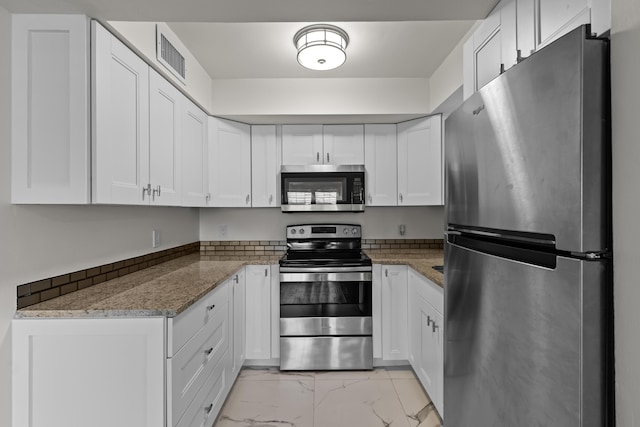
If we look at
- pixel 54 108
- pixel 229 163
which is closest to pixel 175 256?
pixel 229 163

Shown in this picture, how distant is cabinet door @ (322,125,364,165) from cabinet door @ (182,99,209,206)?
1035 millimetres

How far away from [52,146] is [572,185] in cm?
175

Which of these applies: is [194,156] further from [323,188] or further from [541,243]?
[541,243]

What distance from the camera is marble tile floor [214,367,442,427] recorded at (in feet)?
7.25

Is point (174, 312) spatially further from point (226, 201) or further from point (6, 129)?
point (226, 201)

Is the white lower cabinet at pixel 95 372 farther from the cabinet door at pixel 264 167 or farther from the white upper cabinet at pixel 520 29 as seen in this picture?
the cabinet door at pixel 264 167

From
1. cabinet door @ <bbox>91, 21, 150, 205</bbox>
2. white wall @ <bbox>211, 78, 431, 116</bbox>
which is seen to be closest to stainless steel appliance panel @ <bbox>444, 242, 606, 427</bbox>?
cabinet door @ <bbox>91, 21, 150, 205</bbox>

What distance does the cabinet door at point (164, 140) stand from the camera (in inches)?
77.7

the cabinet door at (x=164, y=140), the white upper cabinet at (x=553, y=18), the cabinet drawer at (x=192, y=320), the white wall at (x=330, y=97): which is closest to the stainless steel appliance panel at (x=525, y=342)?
the white upper cabinet at (x=553, y=18)

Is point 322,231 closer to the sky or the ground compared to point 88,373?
closer to the sky

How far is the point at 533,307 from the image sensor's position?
787 mm

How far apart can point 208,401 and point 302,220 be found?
189 cm

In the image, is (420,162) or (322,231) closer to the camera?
(420,162)

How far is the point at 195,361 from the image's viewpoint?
5.68 feet
